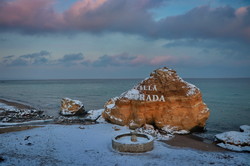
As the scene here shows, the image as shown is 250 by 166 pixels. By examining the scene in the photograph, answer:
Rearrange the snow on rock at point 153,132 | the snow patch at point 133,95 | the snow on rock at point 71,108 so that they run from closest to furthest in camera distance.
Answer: the snow on rock at point 153,132 < the snow patch at point 133,95 < the snow on rock at point 71,108

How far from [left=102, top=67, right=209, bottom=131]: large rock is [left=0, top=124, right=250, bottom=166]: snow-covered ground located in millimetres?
5038

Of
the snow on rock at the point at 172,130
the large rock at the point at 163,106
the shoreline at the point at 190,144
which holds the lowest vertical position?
the shoreline at the point at 190,144

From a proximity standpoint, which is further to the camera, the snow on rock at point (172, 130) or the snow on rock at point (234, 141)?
the snow on rock at point (172, 130)

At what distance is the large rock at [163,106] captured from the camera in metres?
25.5

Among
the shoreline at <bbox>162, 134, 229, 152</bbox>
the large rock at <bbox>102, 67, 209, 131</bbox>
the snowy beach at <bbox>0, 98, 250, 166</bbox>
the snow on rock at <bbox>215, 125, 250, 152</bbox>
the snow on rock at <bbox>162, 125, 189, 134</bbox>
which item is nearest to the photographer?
the snowy beach at <bbox>0, 98, 250, 166</bbox>

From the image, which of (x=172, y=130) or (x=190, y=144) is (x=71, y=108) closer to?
(x=172, y=130)

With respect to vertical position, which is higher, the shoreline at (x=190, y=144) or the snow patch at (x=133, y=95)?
the snow patch at (x=133, y=95)

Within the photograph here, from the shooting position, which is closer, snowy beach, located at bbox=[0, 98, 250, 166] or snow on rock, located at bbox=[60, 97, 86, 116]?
snowy beach, located at bbox=[0, 98, 250, 166]

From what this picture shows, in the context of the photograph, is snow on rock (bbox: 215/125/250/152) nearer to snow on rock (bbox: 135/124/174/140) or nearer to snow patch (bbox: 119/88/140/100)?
snow on rock (bbox: 135/124/174/140)

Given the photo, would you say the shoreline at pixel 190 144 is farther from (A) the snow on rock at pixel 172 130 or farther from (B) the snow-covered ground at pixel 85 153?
(A) the snow on rock at pixel 172 130

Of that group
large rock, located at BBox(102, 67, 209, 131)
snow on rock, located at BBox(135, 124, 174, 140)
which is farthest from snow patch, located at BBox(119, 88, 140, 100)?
snow on rock, located at BBox(135, 124, 174, 140)

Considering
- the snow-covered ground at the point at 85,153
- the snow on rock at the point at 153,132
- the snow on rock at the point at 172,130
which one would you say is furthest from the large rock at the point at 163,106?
the snow-covered ground at the point at 85,153

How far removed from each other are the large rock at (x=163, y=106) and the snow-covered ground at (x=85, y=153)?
504 centimetres

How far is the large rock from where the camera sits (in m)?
25.5
